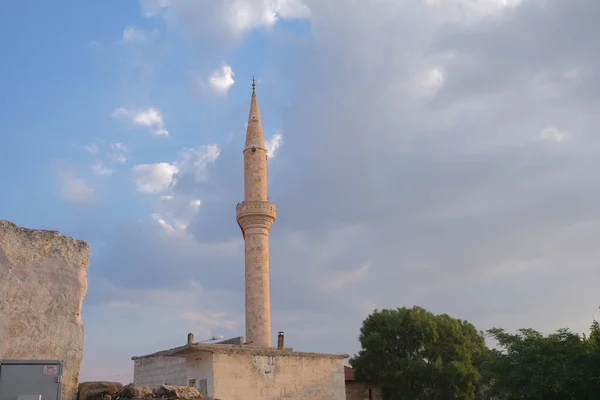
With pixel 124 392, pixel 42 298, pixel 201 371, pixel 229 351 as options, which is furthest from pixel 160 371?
pixel 42 298

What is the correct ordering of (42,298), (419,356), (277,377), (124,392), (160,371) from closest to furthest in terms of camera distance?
(42,298) < (124,392) < (277,377) < (160,371) < (419,356)

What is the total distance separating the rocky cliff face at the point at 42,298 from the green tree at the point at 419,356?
22.2 metres

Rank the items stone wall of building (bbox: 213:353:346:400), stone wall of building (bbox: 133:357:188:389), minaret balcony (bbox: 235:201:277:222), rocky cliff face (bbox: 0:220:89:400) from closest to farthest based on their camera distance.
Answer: rocky cliff face (bbox: 0:220:89:400)
stone wall of building (bbox: 213:353:346:400)
stone wall of building (bbox: 133:357:188:389)
minaret balcony (bbox: 235:201:277:222)

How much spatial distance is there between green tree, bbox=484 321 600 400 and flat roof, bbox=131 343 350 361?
6358 millimetres

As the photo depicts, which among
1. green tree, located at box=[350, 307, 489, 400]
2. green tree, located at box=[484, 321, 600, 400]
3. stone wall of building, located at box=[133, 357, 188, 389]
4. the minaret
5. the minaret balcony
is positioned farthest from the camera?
the minaret balcony

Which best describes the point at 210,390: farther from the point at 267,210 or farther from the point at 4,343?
the point at 4,343

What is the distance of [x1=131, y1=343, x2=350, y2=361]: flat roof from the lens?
777 inches

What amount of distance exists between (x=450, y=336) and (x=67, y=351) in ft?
78.5

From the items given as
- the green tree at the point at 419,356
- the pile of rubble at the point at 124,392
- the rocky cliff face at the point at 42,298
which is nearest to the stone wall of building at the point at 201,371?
the green tree at the point at 419,356

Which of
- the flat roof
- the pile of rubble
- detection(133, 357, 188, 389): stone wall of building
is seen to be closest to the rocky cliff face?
the pile of rubble

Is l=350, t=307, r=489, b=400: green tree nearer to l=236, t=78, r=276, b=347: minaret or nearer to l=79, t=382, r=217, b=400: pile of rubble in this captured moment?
l=236, t=78, r=276, b=347: minaret

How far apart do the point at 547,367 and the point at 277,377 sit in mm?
9015

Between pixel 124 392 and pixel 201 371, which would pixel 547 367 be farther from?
pixel 124 392

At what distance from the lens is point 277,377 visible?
21.2 metres
